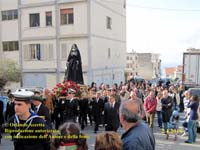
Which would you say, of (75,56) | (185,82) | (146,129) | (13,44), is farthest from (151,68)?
(146,129)

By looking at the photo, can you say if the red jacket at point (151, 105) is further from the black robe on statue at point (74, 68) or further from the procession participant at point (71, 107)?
the black robe on statue at point (74, 68)

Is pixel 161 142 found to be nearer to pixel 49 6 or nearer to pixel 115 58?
pixel 49 6

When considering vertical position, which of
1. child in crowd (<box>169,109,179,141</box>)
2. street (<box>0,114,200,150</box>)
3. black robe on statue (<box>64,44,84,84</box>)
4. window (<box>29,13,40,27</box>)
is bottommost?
street (<box>0,114,200,150</box>)

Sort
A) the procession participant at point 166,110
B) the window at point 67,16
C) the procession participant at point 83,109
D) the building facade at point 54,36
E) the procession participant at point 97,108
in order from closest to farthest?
the procession participant at point 166,110
the procession participant at point 97,108
the procession participant at point 83,109
the building facade at point 54,36
the window at point 67,16

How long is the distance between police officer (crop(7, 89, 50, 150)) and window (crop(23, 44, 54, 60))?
995 inches

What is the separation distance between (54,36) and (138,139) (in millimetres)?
26151

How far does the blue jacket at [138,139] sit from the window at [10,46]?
29044mm

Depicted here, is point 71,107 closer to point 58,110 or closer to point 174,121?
point 58,110

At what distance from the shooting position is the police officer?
13.4 ft

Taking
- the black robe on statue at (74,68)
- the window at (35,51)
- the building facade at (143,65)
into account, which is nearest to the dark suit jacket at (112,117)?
the black robe on statue at (74,68)

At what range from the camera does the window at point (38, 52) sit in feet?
95.6

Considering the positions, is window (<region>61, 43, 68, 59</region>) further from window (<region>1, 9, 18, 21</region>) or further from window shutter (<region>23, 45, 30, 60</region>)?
window (<region>1, 9, 18, 21</region>)

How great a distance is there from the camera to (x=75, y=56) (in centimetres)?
1326

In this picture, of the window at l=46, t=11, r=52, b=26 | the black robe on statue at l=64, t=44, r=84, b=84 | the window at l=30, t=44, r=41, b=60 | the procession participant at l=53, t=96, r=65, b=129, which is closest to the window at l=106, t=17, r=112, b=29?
the window at l=46, t=11, r=52, b=26
